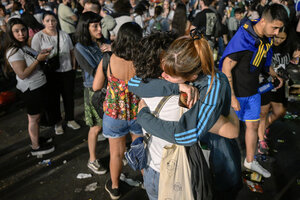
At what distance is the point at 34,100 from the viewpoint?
11.1 feet

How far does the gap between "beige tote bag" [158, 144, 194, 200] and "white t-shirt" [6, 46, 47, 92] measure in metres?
2.56

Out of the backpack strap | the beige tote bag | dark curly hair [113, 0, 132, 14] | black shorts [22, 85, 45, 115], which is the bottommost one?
black shorts [22, 85, 45, 115]

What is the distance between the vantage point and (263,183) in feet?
10.1

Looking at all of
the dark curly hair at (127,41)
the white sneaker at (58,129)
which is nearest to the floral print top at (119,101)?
the dark curly hair at (127,41)

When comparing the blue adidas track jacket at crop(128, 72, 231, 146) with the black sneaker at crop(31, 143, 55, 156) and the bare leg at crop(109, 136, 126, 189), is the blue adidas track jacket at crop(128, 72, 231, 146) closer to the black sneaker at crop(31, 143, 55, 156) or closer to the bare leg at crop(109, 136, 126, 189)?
the bare leg at crop(109, 136, 126, 189)

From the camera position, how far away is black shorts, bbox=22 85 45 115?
335cm

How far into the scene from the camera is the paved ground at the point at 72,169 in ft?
9.72

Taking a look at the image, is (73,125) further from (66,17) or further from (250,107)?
(66,17)

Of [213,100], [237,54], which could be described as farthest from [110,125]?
[237,54]

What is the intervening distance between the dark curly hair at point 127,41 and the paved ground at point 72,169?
1.75 metres

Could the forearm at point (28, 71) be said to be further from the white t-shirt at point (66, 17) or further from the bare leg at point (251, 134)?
the white t-shirt at point (66, 17)

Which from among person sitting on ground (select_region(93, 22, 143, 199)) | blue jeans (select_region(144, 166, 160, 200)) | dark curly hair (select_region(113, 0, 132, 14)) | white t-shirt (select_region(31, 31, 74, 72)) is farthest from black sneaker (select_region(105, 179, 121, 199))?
A: dark curly hair (select_region(113, 0, 132, 14))

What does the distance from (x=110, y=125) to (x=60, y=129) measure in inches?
85.9

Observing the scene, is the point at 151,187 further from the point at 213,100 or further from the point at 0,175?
the point at 0,175
